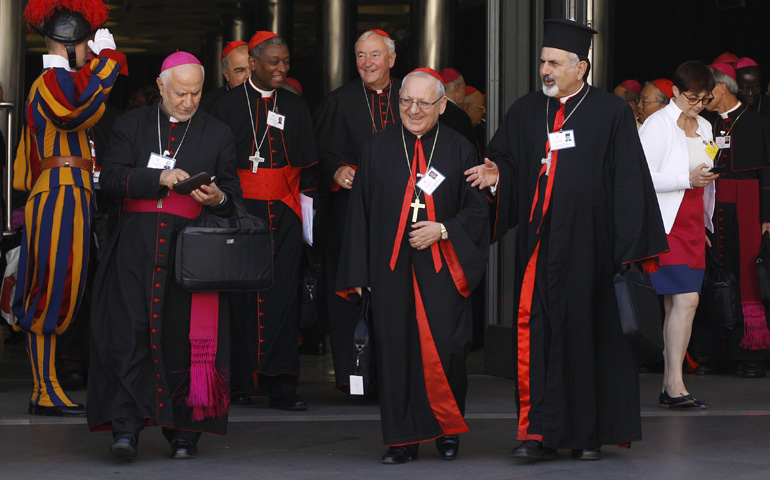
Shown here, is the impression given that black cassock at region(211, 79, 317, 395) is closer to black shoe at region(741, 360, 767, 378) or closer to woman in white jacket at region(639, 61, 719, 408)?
woman in white jacket at region(639, 61, 719, 408)

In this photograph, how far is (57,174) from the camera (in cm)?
594

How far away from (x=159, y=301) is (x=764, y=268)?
13.2 feet

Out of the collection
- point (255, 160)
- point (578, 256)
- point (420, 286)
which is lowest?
point (420, 286)

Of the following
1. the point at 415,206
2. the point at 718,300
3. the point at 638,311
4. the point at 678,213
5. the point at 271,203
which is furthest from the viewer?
the point at 718,300

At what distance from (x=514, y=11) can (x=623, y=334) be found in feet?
10.6

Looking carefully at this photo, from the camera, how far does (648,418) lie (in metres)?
6.20

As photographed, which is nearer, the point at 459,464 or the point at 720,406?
the point at 459,464

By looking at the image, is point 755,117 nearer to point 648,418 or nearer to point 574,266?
point 648,418

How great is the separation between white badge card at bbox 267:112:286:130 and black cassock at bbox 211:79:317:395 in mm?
16

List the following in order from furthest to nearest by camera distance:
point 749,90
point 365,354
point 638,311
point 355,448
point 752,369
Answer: point 749,90 < point 752,369 < point 355,448 < point 365,354 < point 638,311

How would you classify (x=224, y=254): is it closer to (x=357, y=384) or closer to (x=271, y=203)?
(x=357, y=384)

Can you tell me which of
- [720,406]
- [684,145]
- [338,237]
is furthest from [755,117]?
[338,237]

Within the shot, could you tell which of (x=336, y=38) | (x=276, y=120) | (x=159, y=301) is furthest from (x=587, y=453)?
(x=336, y=38)

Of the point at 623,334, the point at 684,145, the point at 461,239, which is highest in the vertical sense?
the point at 684,145
